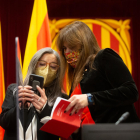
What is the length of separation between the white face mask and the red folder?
1.73 feet

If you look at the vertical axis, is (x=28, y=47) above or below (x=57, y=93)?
above

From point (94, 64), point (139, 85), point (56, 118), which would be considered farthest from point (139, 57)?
point (56, 118)

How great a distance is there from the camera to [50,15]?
4.12 meters

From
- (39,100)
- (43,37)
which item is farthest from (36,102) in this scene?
(43,37)

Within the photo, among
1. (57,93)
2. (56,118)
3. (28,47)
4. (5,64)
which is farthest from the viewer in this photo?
(5,64)

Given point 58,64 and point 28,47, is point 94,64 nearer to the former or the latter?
point 58,64

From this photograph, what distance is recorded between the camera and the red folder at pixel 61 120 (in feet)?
4.53

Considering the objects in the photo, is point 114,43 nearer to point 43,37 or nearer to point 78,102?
point 43,37

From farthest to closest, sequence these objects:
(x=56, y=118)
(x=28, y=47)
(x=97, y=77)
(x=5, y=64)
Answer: (x=5, y=64)
(x=28, y=47)
(x=97, y=77)
(x=56, y=118)

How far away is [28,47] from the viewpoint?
9.02 ft

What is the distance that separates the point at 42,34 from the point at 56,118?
158cm

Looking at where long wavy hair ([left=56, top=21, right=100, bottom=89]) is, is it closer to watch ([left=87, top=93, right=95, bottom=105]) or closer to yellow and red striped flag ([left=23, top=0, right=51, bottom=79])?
watch ([left=87, top=93, right=95, bottom=105])

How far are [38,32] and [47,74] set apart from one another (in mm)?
1010

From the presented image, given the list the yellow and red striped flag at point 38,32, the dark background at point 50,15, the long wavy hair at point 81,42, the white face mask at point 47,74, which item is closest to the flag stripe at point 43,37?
the yellow and red striped flag at point 38,32
